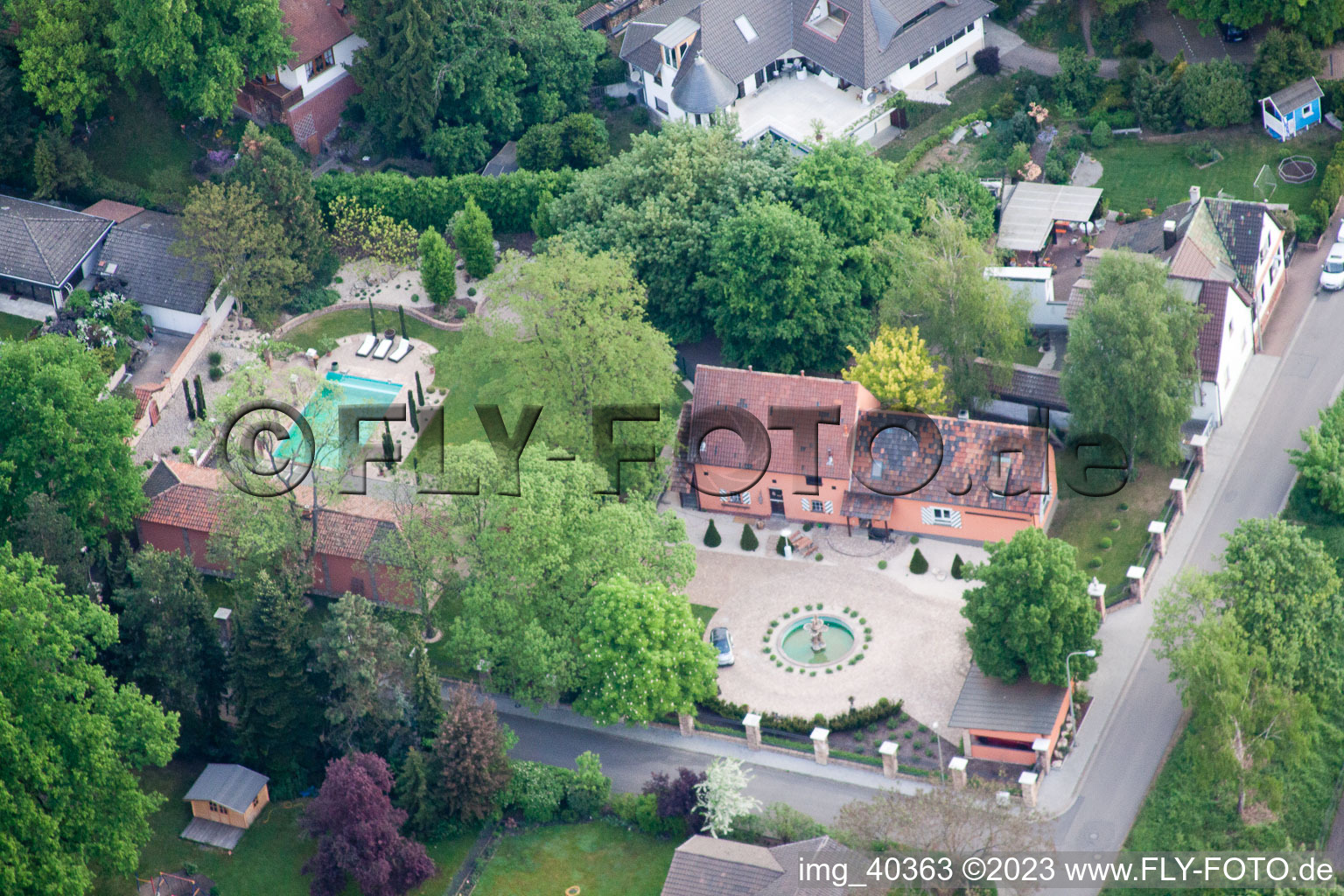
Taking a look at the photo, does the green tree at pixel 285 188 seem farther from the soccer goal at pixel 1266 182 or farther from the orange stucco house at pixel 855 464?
the soccer goal at pixel 1266 182

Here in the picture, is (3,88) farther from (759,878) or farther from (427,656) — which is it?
(759,878)

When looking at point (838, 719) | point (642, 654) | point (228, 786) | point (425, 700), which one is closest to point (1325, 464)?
point (838, 719)

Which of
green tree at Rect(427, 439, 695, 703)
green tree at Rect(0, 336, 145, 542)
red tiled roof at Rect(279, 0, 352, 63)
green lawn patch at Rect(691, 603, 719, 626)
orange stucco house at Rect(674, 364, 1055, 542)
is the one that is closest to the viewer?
green tree at Rect(427, 439, 695, 703)

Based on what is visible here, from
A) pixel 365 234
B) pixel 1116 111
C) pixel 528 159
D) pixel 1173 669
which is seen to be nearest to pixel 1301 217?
pixel 1116 111

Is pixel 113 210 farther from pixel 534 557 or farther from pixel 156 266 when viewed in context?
pixel 534 557

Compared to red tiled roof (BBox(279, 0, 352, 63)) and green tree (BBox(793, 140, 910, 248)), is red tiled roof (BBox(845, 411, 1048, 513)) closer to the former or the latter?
green tree (BBox(793, 140, 910, 248))

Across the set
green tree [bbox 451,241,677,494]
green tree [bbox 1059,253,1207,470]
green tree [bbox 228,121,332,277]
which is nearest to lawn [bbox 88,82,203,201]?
green tree [bbox 228,121,332,277]
